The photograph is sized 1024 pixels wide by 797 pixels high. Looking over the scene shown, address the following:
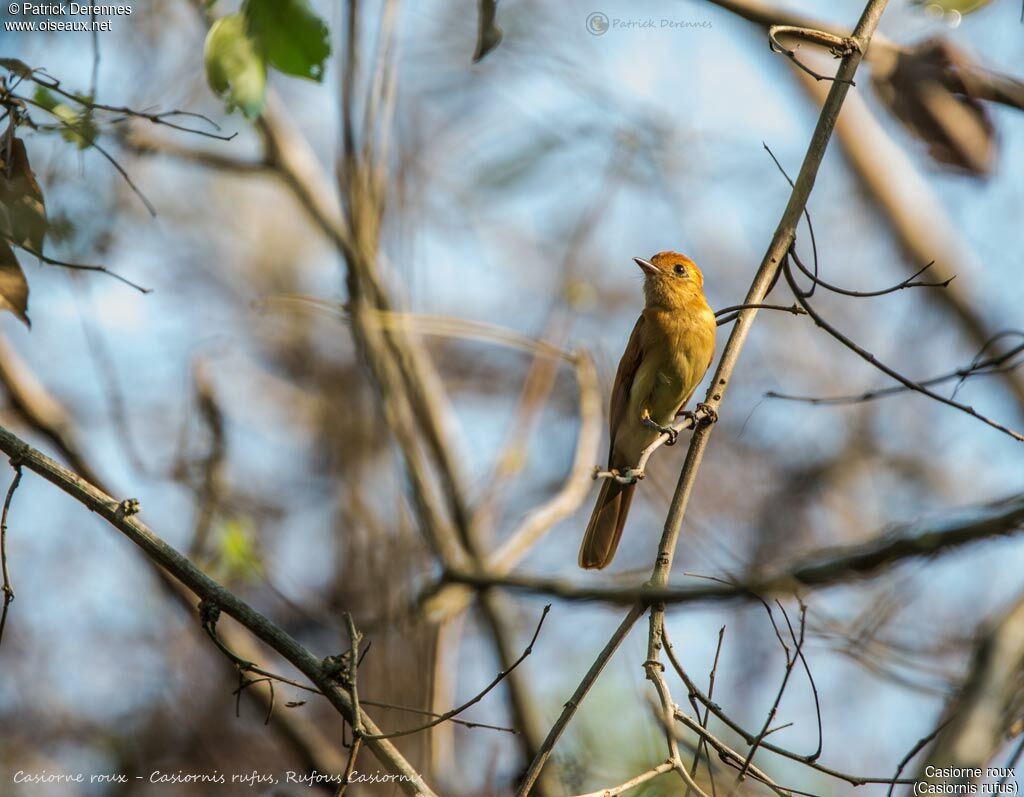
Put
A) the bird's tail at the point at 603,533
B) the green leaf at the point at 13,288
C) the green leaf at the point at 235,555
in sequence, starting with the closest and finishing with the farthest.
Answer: the green leaf at the point at 13,288 < the bird's tail at the point at 603,533 < the green leaf at the point at 235,555

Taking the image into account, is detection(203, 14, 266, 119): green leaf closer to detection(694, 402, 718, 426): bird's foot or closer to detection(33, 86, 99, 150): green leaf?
detection(33, 86, 99, 150): green leaf

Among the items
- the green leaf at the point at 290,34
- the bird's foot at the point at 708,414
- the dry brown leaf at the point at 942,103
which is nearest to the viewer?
the green leaf at the point at 290,34

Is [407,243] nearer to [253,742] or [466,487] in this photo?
[466,487]

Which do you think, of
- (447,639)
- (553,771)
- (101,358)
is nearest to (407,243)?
(101,358)

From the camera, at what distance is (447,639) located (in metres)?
4.75

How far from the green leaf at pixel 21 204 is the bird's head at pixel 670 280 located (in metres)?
2.99

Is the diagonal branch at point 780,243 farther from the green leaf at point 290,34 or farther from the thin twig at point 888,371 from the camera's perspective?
the green leaf at point 290,34

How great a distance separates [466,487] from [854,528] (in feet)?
15.6

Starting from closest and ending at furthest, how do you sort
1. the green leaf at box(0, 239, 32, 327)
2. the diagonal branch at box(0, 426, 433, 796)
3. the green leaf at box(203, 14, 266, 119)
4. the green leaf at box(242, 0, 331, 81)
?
the green leaf at box(242, 0, 331, 81), the diagonal branch at box(0, 426, 433, 796), the green leaf at box(203, 14, 266, 119), the green leaf at box(0, 239, 32, 327)

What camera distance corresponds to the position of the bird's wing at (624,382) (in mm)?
4775

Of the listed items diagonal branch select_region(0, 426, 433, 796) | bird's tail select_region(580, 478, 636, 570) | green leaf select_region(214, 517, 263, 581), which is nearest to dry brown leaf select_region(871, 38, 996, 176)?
bird's tail select_region(580, 478, 636, 570)

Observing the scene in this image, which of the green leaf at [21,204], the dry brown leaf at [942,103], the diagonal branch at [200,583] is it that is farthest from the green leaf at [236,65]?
the dry brown leaf at [942,103]

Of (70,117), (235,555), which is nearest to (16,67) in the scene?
(70,117)

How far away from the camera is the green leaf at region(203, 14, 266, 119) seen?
2.31 meters
